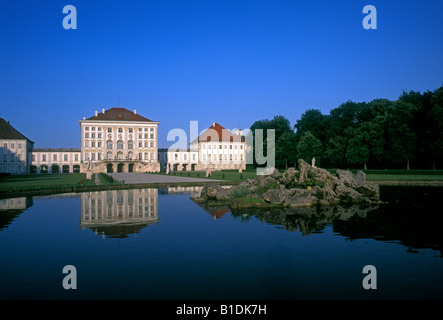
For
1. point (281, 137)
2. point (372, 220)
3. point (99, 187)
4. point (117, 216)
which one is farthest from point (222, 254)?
point (281, 137)

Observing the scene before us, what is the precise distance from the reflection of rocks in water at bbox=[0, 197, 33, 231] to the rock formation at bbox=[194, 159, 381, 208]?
8.65 meters

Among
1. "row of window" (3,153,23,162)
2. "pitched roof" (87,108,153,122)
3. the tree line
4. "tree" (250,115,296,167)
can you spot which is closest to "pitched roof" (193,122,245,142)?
"tree" (250,115,296,167)

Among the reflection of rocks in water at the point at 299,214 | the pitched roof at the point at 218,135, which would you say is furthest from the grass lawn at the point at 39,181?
the pitched roof at the point at 218,135

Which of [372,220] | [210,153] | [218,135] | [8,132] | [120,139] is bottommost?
[372,220]

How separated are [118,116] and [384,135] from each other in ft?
190

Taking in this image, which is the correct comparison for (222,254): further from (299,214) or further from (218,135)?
(218,135)

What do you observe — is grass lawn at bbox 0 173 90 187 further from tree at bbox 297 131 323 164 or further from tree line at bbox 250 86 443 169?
tree line at bbox 250 86 443 169

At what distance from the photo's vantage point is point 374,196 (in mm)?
19094

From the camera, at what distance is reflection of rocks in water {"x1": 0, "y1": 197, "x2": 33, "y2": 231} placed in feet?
42.7

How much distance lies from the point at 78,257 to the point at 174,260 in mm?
2275

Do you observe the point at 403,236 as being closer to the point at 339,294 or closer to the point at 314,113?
the point at 339,294

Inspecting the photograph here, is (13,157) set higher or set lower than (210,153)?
lower

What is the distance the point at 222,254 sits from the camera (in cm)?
855
